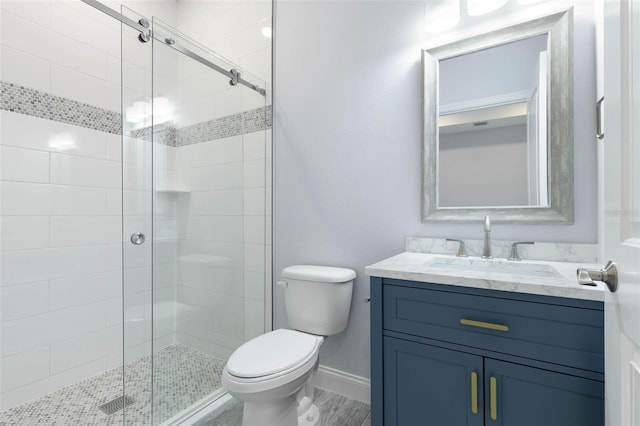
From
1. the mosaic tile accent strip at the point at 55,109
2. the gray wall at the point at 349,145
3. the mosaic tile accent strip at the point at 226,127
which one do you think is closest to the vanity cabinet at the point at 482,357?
the gray wall at the point at 349,145

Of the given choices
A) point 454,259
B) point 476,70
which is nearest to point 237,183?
point 454,259

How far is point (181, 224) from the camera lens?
61.6 inches

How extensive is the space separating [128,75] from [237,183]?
30.9 inches

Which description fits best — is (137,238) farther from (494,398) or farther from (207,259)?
(494,398)

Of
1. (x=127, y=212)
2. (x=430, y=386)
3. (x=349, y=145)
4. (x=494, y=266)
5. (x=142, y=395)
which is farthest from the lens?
(x=349, y=145)

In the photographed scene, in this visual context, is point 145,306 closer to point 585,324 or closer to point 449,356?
point 449,356

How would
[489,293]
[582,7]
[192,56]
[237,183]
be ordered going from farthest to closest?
[237,183], [192,56], [582,7], [489,293]

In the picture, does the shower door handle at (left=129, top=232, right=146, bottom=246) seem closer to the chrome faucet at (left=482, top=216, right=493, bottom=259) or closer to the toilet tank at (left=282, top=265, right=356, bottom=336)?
the toilet tank at (left=282, top=265, right=356, bottom=336)

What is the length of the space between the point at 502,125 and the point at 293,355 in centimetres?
139

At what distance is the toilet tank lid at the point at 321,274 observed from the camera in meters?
1.62

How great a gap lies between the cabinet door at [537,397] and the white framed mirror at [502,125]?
26.6 inches

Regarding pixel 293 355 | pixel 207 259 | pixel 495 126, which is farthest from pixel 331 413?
pixel 495 126

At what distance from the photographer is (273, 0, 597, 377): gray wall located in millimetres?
1633

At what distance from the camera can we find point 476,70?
1.49m
